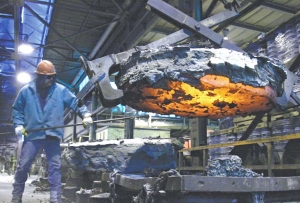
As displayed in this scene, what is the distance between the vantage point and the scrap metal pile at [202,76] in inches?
106

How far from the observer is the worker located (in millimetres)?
3418

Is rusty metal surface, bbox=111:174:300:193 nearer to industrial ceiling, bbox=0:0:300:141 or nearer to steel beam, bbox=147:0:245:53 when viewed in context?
steel beam, bbox=147:0:245:53

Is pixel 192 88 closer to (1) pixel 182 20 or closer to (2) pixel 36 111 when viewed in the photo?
(1) pixel 182 20

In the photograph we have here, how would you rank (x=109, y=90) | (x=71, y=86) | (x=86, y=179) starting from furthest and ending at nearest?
(x=71, y=86) → (x=86, y=179) → (x=109, y=90)

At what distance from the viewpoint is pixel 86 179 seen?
4805mm

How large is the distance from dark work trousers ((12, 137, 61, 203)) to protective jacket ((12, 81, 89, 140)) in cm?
9

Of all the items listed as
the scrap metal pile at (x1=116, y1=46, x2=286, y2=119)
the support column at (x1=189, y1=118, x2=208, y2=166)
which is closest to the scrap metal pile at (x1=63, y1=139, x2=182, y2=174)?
the scrap metal pile at (x1=116, y1=46, x2=286, y2=119)

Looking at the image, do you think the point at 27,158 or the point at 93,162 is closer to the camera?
the point at 27,158

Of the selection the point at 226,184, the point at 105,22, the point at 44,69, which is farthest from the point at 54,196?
the point at 105,22

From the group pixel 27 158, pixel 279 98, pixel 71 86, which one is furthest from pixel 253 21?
pixel 71 86

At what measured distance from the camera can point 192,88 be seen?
10.00 feet

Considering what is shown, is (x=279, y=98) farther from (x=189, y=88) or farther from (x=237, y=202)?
(x=237, y=202)

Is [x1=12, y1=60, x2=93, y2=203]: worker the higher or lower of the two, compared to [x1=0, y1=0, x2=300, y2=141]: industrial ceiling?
lower

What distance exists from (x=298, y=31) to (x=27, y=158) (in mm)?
4312
